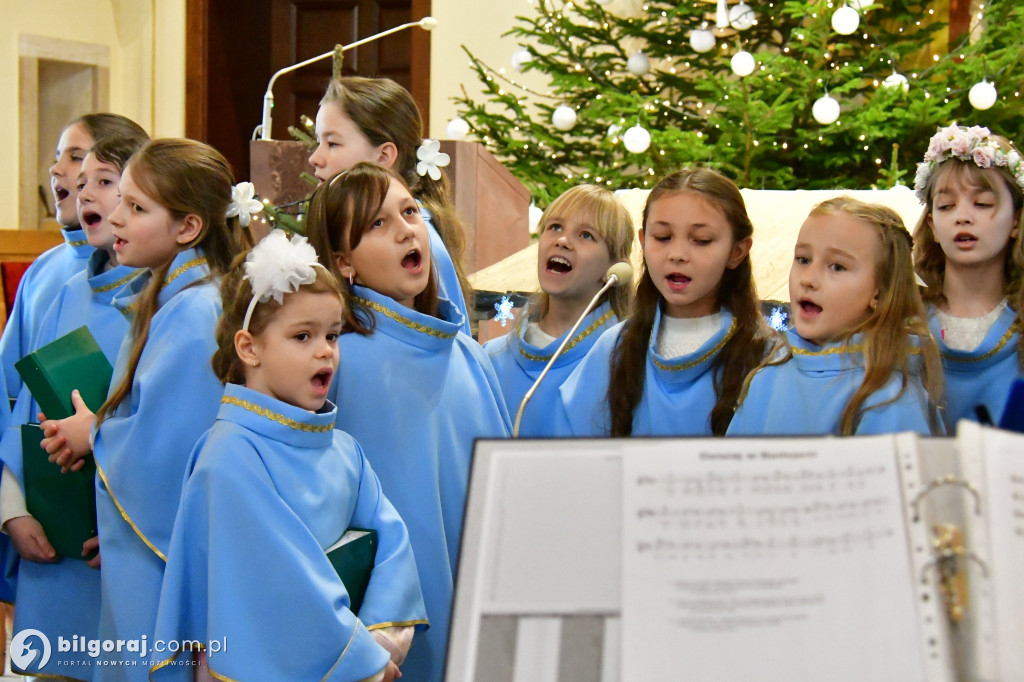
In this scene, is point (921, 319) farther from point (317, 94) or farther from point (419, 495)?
point (317, 94)

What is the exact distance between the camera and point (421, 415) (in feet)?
6.89

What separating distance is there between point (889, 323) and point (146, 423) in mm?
1442

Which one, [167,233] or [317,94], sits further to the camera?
[317,94]

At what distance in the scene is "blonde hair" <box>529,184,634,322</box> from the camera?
8.96 ft

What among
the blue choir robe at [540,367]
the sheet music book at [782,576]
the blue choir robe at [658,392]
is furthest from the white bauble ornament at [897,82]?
the sheet music book at [782,576]

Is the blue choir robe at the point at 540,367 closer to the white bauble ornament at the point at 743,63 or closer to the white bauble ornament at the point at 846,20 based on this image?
the white bauble ornament at the point at 743,63

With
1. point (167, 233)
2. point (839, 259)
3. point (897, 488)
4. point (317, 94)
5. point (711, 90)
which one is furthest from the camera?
point (317, 94)

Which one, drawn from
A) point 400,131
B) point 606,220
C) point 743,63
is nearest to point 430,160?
point 400,131

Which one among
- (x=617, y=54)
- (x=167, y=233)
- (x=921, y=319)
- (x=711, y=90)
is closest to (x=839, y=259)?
(x=921, y=319)

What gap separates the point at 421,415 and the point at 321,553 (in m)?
0.41

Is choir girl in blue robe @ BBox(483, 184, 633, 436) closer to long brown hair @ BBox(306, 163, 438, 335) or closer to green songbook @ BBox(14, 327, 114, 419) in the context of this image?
long brown hair @ BBox(306, 163, 438, 335)

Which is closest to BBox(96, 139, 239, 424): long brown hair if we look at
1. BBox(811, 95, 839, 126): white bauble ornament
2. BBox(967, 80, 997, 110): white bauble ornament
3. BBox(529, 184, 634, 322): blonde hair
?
BBox(529, 184, 634, 322): blonde hair

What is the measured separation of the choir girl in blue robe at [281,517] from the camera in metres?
1.74

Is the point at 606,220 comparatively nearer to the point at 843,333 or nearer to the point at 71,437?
the point at 843,333
